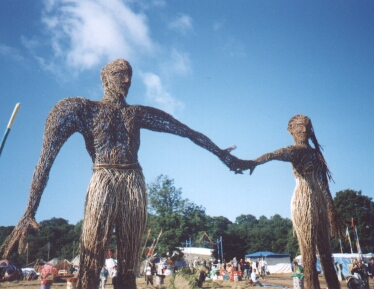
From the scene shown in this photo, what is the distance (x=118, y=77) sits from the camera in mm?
3309

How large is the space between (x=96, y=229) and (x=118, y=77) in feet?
4.88

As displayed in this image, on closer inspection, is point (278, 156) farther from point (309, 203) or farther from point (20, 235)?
point (20, 235)

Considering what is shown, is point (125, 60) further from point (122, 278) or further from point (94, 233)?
point (122, 278)

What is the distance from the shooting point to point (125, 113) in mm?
3180

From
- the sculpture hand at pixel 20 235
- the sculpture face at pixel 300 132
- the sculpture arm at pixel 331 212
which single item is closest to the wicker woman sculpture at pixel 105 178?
the sculpture hand at pixel 20 235

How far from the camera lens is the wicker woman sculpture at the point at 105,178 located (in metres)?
2.69

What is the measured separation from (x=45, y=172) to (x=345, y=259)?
22.2m

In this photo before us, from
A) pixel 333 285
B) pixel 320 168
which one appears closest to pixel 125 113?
pixel 320 168

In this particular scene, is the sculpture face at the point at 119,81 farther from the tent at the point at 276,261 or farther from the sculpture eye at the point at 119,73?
the tent at the point at 276,261

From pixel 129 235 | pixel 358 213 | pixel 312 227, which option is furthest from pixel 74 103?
pixel 358 213

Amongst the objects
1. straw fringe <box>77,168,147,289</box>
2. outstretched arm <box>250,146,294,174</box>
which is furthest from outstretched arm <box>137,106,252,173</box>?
straw fringe <box>77,168,147,289</box>

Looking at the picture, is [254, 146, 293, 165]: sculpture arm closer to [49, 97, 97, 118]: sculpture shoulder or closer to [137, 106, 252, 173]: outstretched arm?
[137, 106, 252, 173]: outstretched arm

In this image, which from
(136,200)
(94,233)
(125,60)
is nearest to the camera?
(94,233)

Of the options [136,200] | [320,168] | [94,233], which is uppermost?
[320,168]
